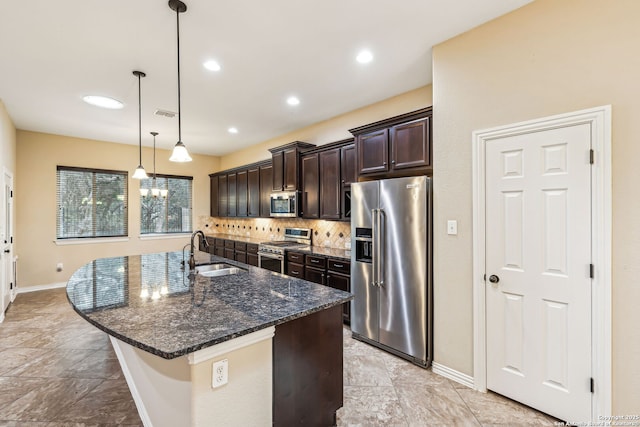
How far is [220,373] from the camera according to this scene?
140 cm

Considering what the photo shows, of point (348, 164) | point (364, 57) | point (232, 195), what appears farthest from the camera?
point (232, 195)

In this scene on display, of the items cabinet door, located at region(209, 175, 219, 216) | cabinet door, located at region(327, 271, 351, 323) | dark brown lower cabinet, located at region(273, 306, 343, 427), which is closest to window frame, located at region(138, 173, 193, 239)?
cabinet door, located at region(209, 175, 219, 216)

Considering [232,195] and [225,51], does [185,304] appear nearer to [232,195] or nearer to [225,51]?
[225,51]

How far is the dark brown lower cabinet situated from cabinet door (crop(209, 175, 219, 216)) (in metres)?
6.13

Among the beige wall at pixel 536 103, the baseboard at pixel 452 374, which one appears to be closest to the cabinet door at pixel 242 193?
the beige wall at pixel 536 103

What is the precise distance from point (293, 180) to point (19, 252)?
5098 millimetres

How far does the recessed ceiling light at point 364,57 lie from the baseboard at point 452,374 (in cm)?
292

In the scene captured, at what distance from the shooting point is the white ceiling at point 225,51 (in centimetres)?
217

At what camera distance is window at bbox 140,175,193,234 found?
6621mm

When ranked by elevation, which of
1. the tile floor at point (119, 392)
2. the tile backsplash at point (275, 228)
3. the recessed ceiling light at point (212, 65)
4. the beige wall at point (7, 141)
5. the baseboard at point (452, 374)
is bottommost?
the tile floor at point (119, 392)

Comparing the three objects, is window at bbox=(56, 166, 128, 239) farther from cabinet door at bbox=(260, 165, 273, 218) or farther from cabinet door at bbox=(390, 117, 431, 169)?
cabinet door at bbox=(390, 117, 431, 169)

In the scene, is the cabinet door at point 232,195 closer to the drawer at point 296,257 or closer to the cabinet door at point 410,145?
the drawer at point 296,257

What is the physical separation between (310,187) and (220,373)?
3.49 metres

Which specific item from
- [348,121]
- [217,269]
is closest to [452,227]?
[217,269]
